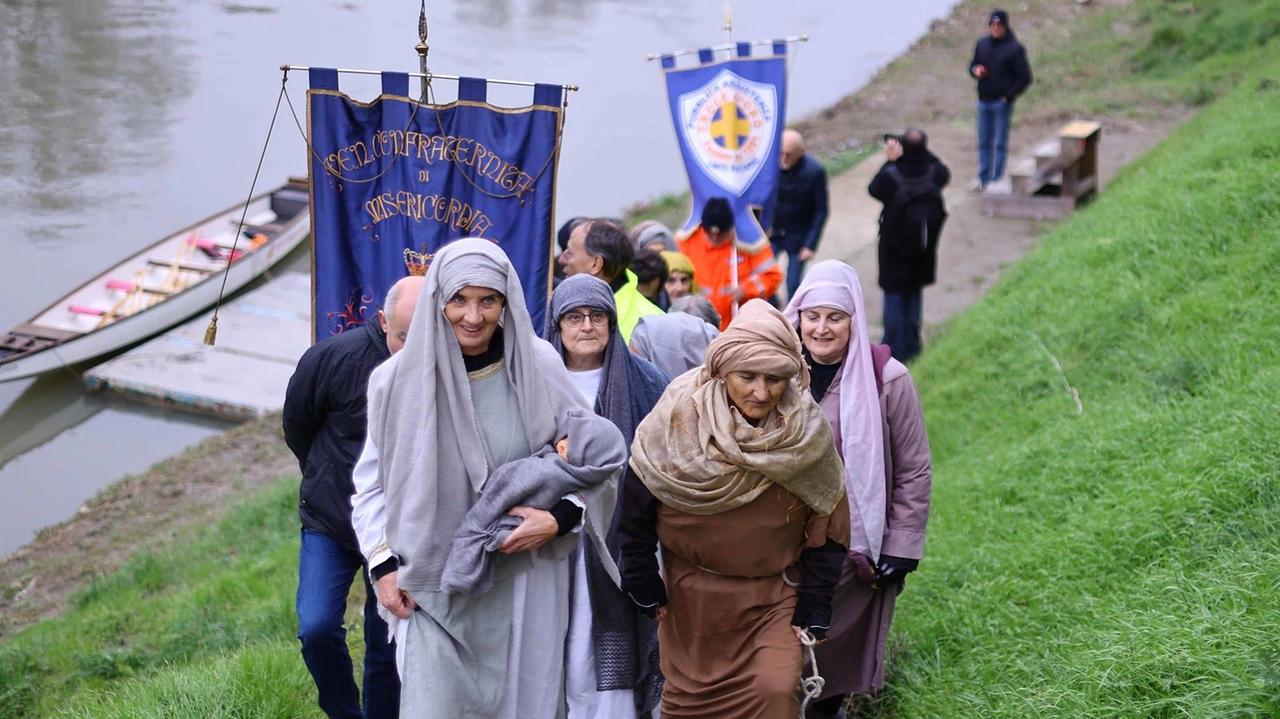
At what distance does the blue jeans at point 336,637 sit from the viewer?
401cm

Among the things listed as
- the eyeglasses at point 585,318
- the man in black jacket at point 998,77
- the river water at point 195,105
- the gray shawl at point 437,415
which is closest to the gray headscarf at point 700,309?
the eyeglasses at point 585,318

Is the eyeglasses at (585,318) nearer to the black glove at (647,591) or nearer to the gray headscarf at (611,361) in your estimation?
the gray headscarf at (611,361)

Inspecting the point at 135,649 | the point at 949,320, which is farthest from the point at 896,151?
the point at 135,649

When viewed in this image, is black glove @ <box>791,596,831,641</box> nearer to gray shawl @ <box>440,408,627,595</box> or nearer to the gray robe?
the gray robe

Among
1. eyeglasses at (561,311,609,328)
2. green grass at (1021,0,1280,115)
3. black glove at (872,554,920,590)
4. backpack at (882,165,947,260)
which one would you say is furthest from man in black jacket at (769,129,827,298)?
green grass at (1021,0,1280,115)

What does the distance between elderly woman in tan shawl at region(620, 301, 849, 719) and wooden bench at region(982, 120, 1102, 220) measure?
8.37 metres

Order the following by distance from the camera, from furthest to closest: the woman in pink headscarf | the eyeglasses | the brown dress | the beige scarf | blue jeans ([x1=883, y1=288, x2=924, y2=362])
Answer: blue jeans ([x1=883, y1=288, x2=924, y2=362]) < the eyeglasses < the woman in pink headscarf < the brown dress < the beige scarf

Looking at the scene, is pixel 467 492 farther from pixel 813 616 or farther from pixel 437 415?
pixel 813 616

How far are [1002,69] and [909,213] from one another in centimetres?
459

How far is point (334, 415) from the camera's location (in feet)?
13.2

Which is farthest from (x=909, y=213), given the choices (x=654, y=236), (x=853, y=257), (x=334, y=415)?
(x=334, y=415)

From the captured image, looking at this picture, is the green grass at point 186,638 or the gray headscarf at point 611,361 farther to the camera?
the green grass at point 186,638

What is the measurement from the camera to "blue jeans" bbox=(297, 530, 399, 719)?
4012 millimetres

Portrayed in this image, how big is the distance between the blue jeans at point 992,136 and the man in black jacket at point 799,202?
3.78 metres
